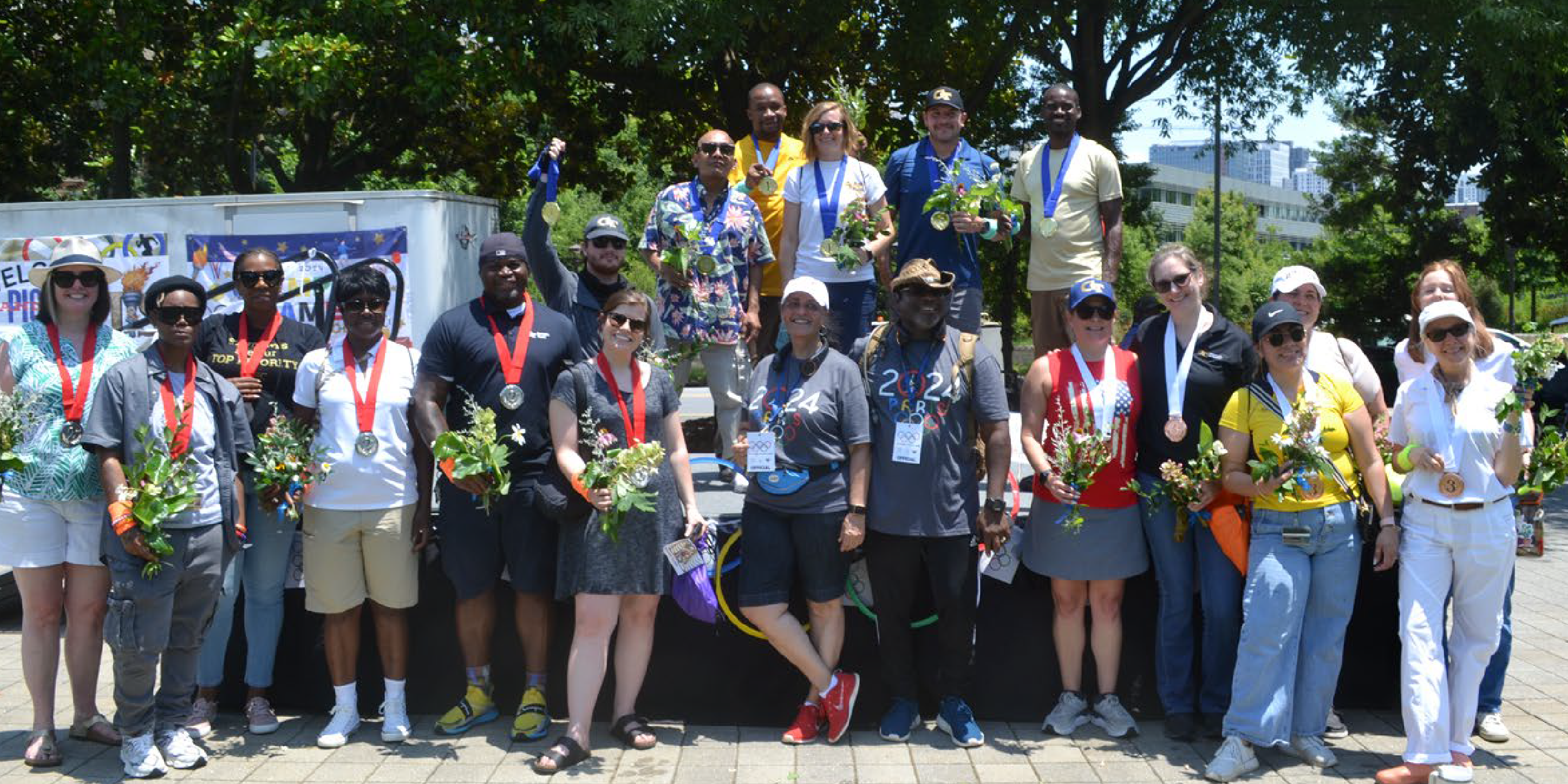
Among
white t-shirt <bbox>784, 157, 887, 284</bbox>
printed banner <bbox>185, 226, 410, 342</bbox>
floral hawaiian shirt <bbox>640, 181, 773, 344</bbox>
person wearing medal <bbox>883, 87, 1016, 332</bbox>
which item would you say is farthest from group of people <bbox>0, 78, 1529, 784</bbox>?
printed banner <bbox>185, 226, 410, 342</bbox>

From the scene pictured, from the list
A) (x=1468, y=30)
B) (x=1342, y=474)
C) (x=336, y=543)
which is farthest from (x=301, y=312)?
(x=1468, y=30)

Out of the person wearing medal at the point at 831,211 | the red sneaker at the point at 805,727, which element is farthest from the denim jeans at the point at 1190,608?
the person wearing medal at the point at 831,211

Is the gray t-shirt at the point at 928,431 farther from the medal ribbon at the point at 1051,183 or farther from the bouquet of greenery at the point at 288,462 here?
the bouquet of greenery at the point at 288,462

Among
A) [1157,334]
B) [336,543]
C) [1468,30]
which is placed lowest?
A: [336,543]

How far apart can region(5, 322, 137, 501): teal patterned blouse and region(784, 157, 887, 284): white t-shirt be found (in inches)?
133

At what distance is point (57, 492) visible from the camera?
522 centimetres

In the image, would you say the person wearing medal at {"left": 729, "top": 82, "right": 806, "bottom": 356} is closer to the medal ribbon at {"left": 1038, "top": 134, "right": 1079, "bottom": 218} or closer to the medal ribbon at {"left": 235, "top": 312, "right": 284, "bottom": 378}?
the medal ribbon at {"left": 1038, "top": 134, "right": 1079, "bottom": 218}

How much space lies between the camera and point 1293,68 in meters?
13.8

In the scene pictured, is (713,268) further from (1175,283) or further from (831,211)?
(1175,283)

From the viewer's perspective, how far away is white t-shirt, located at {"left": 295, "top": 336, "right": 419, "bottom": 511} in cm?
543

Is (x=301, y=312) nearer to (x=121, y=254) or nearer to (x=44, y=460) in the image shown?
(x=121, y=254)

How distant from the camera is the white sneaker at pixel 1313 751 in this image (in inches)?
208

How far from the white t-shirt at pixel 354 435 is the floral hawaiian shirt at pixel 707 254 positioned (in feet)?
5.28

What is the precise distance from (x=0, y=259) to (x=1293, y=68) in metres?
12.2
